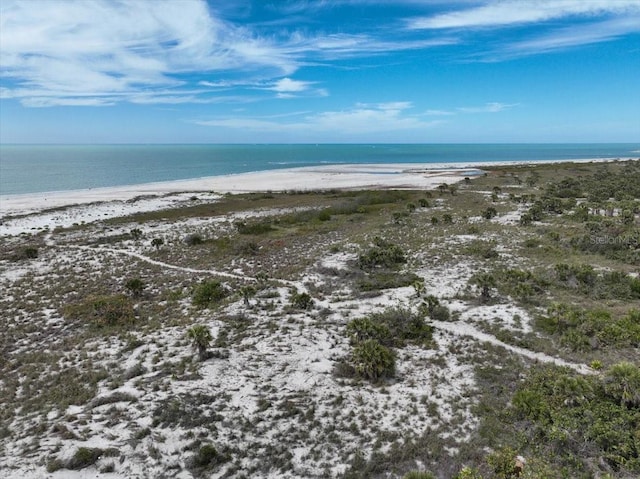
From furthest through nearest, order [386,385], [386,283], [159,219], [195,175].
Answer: [195,175], [159,219], [386,283], [386,385]

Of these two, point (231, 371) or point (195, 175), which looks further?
point (195, 175)

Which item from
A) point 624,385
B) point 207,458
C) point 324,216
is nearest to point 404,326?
point 624,385

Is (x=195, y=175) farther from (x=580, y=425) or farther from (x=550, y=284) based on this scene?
(x=580, y=425)

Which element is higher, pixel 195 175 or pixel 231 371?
pixel 195 175

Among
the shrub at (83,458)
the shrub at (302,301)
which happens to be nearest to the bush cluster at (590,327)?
the shrub at (302,301)

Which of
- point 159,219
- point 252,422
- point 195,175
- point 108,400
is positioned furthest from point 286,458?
point 195,175

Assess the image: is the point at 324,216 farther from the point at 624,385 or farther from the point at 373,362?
the point at 624,385
